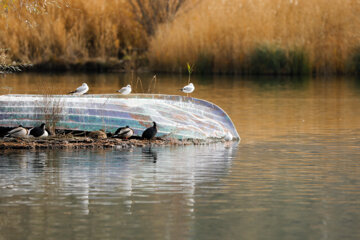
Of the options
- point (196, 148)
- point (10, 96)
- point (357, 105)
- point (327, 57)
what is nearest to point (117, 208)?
point (196, 148)

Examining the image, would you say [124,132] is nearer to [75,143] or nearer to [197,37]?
[75,143]

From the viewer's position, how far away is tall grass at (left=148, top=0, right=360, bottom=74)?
3425cm

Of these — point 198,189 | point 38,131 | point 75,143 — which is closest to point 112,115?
point 75,143

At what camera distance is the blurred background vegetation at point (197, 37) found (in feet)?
113

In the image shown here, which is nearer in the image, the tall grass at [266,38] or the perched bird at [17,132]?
the perched bird at [17,132]

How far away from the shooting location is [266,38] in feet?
116

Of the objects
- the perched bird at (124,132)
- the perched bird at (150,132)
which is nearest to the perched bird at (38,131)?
the perched bird at (124,132)

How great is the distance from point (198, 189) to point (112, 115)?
17.8 feet

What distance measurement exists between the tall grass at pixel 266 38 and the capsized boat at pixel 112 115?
18.9 meters

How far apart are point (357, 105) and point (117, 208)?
47.8 ft

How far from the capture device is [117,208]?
915cm

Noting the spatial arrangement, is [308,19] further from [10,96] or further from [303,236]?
[303,236]

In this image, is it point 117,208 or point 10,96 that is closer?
point 117,208

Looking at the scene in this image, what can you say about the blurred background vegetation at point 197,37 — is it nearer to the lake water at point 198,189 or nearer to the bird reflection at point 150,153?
the lake water at point 198,189
